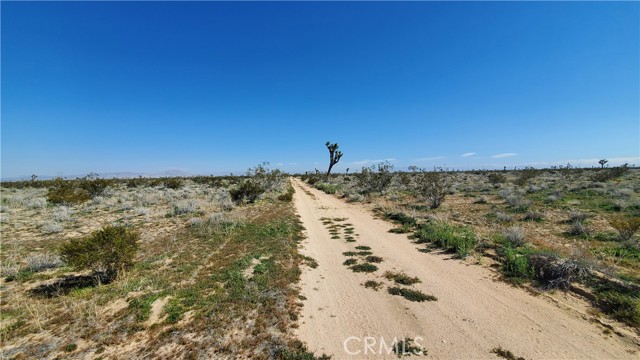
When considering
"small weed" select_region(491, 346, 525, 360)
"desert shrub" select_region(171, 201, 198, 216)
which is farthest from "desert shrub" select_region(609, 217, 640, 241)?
"desert shrub" select_region(171, 201, 198, 216)

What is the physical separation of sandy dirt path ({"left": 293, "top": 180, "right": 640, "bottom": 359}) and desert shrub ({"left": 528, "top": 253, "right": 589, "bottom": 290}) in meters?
1.01

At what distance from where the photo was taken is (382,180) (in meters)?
31.0

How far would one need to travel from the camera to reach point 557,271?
7.71 meters

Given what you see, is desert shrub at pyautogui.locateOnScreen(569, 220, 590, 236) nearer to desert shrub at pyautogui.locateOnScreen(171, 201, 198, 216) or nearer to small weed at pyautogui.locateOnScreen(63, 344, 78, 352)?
small weed at pyautogui.locateOnScreen(63, 344, 78, 352)

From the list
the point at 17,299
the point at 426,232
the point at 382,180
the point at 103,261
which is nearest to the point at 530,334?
the point at 426,232

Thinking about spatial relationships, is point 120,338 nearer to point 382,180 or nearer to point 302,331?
point 302,331

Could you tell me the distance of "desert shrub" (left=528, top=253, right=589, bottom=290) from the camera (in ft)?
24.4

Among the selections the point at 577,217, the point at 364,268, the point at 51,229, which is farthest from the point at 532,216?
the point at 51,229

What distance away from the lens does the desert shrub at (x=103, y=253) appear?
7809 millimetres

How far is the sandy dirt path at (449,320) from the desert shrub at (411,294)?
0.17 meters

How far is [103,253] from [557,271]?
45.8 feet

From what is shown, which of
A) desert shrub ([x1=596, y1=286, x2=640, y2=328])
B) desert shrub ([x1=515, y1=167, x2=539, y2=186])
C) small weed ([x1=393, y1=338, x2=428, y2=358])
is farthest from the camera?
desert shrub ([x1=515, y1=167, x2=539, y2=186])

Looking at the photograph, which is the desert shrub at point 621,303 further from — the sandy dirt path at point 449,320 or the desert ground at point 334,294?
the sandy dirt path at point 449,320

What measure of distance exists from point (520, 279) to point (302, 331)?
6.99 meters
